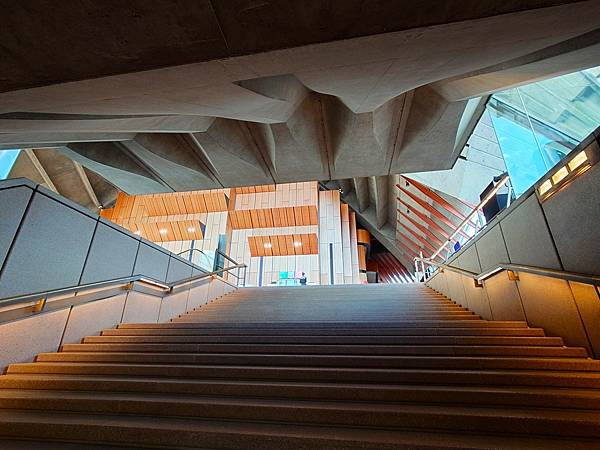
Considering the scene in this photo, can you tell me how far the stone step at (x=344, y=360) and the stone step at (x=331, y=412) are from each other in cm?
55

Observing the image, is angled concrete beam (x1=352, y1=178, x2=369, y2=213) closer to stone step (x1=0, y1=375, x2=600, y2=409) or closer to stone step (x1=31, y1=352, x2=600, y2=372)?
stone step (x1=31, y1=352, x2=600, y2=372)

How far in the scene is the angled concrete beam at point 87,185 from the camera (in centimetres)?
1483

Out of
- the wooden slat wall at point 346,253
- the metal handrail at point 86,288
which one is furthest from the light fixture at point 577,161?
the wooden slat wall at point 346,253

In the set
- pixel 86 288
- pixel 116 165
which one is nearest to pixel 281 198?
pixel 116 165

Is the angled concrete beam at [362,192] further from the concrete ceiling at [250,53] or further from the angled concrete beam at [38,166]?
the angled concrete beam at [38,166]

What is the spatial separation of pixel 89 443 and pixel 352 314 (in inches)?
141

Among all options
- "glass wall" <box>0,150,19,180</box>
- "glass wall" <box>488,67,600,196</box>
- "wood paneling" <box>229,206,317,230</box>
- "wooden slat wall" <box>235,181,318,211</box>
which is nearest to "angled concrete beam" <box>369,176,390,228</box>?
"wooden slat wall" <box>235,181,318,211</box>

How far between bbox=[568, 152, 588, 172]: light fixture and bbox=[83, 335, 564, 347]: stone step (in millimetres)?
1743

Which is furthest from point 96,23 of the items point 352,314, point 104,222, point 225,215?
point 225,215

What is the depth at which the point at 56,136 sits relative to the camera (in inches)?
160

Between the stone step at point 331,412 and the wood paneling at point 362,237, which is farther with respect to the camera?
the wood paneling at point 362,237

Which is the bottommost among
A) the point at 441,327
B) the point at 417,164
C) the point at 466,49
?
the point at 441,327

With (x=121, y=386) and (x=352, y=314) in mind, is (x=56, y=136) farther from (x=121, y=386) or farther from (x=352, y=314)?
(x=352, y=314)

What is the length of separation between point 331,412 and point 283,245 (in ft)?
44.4
